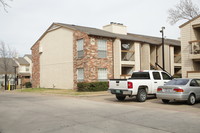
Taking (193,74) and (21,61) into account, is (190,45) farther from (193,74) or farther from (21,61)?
(21,61)

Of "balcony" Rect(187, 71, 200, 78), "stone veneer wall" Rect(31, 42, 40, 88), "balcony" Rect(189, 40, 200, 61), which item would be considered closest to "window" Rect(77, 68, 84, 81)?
"stone veneer wall" Rect(31, 42, 40, 88)

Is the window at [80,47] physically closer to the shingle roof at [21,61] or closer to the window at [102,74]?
the window at [102,74]

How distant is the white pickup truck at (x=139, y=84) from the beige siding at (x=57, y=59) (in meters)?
13.0

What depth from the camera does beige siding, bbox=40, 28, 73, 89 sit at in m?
27.9

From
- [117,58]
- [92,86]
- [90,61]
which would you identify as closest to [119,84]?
[92,86]

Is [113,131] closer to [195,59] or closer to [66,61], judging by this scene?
[195,59]

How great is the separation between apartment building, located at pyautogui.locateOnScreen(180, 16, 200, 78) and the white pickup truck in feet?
15.9

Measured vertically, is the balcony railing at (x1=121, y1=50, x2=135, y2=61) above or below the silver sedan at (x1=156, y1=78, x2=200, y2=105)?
above

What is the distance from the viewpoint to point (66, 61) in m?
28.3

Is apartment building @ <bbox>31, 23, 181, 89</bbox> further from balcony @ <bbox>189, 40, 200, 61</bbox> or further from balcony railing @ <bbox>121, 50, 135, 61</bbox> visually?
balcony @ <bbox>189, 40, 200, 61</bbox>

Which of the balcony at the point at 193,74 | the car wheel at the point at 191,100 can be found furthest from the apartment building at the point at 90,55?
the car wheel at the point at 191,100

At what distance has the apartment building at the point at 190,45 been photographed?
20.0 meters

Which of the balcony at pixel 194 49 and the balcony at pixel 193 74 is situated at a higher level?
the balcony at pixel 194 49

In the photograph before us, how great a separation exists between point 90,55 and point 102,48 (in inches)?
78.6
